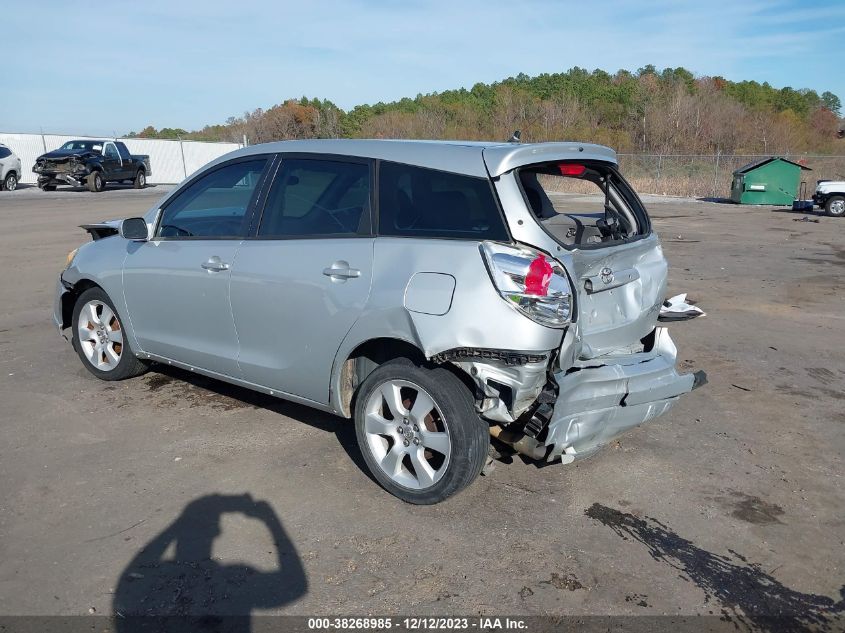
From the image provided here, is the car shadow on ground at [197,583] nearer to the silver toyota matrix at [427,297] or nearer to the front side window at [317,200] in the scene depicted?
the silver toyota matrix at [427,297]

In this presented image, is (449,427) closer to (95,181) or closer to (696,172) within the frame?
(95,181)

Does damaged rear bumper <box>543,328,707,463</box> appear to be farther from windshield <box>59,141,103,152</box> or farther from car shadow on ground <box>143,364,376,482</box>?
windshield <box>59,141,103,152</box>

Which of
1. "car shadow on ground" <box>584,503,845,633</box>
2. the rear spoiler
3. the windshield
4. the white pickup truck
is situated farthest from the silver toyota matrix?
the windshield

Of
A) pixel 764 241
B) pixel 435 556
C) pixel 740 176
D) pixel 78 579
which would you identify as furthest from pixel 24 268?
pixel 740 176

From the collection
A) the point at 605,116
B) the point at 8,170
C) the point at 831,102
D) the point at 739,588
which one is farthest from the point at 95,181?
the point at 831,102

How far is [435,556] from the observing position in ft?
11.3

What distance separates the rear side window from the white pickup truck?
2207 cm

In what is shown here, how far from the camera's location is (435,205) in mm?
3879

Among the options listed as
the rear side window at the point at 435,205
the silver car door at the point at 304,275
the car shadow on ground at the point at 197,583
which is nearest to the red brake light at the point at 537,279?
the rear side window at the point at 435,205

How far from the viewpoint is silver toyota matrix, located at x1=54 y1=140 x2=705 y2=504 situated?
3564 mm

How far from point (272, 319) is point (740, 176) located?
86.1 feet

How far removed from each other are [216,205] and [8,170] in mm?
29751

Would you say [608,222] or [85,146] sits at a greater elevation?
[85,146]

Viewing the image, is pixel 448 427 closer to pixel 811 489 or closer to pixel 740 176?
pixel 811 489
